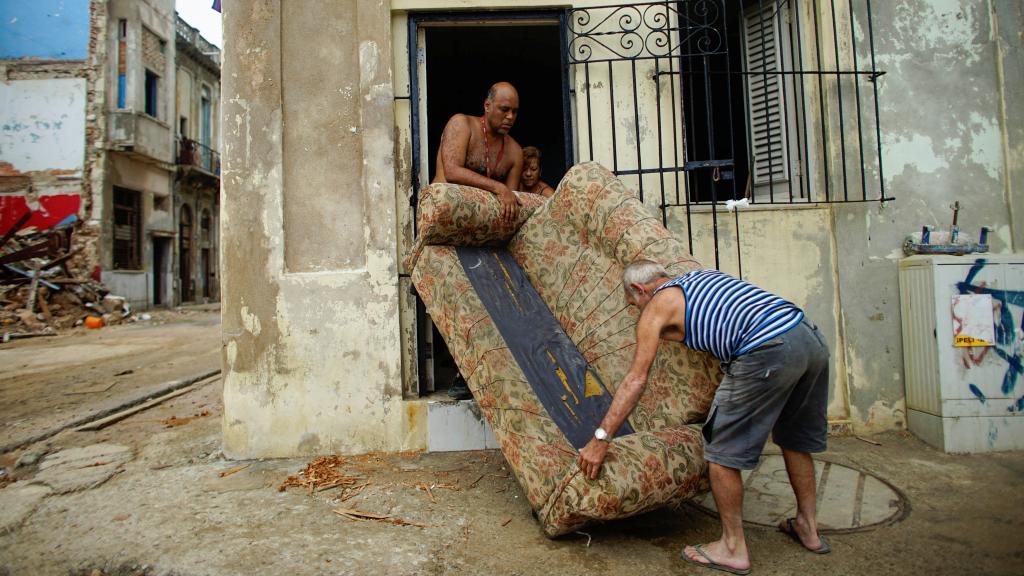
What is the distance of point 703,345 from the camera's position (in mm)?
2328

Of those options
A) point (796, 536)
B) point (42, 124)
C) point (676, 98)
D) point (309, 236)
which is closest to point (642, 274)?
point (796, 536)

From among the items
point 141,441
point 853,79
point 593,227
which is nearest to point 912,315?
point 853,79

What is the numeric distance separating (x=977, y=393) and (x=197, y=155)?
22.5 meters

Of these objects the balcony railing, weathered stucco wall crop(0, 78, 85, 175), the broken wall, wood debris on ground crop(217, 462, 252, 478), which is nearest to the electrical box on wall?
wood debris on ground crop(217, 462, 252, 478)

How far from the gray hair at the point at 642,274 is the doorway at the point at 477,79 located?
5.71ft

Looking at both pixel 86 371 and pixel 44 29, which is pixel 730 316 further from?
pixel 44 29

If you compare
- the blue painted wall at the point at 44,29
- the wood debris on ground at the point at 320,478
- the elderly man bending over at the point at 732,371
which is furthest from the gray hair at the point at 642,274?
the blue painted wall at the point at 44,29

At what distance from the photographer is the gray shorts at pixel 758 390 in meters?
2.19

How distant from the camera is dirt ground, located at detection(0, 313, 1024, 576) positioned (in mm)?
2311

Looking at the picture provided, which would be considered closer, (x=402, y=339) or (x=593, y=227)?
(x=593, y=227)

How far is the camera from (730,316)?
2242 millimetres

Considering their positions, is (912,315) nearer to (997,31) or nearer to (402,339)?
(997,31)

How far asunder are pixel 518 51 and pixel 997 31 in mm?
4500

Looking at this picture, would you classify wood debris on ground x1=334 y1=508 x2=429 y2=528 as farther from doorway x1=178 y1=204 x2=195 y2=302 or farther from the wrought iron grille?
doorway x1=178 y1=204 x2=195 y2=302
